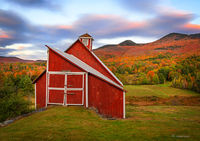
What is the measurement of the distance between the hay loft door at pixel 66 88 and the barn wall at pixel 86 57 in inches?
175

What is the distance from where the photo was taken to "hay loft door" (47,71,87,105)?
1370 cm

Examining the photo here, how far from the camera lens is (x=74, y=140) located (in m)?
6.72

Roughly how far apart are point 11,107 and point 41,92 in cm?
411

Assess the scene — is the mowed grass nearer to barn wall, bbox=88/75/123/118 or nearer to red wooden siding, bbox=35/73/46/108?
barn wall, bbox=88/75/123/118

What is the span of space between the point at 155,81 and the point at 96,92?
76455mm

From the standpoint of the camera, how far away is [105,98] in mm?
13445

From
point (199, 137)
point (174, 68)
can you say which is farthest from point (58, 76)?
point (174, 68)

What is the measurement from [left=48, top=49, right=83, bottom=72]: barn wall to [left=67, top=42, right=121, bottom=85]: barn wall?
176 inches

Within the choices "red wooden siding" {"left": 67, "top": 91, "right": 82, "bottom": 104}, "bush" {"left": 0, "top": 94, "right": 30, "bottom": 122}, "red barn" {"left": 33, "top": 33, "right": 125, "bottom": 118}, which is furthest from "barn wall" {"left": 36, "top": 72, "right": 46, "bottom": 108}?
"red wooden siding" {"left": 67, "top": 91, "right": 82, "bottom": 104}

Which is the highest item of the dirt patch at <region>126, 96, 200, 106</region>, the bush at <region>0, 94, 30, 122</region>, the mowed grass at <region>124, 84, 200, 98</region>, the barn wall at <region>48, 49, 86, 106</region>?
the barn wall at <region>48, 49, 86, 106</region>

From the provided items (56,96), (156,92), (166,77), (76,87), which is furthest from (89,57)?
(166,77)

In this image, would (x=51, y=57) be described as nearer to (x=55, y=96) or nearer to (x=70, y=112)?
(x=55, y=96)

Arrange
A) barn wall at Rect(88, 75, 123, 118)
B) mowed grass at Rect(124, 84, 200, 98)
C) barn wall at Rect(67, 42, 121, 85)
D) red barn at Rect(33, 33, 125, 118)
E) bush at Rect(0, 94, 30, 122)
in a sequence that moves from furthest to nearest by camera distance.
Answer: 1. mowed grass at Rect(124, 84, 200, 98)
2. barn wall at Rect(67, 42, 121, 85)
3. red barn at Rect(33, 33, 125, 118)
4. barn wall at Rect(88, 75, 123, 118)
5. bush at Rect(0, 94, 30, 122)

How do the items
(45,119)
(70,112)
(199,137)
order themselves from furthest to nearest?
(70,112)
(45,119)
(199,137)
